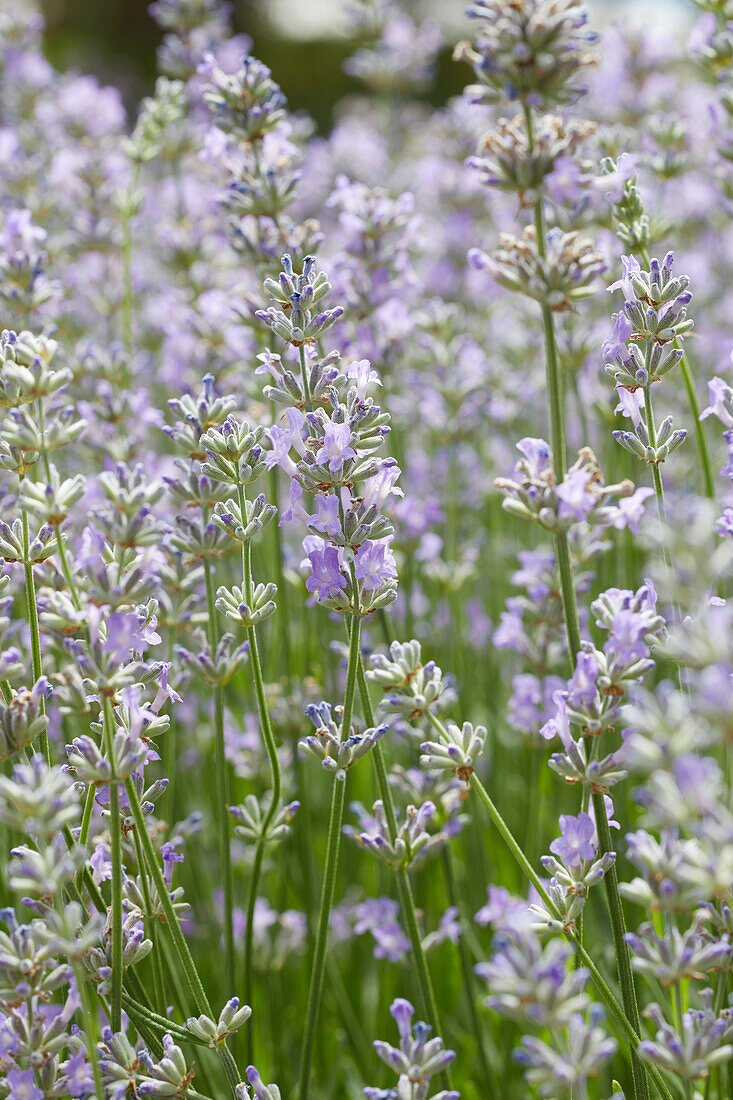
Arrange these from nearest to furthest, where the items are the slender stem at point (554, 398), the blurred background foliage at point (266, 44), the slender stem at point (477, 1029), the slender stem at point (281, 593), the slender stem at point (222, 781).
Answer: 1. the slender stem at point (554, 398)
2. the slender stem at point (222, 781)
3. the slender stem at point (477, 1029)
4. the slender stem at point (281, 593)
5. the blurred background foliage at point (266, 44)

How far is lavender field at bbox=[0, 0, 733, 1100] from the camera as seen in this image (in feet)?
3.99

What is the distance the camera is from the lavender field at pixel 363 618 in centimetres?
121

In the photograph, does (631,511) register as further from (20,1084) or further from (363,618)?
(20,1084)

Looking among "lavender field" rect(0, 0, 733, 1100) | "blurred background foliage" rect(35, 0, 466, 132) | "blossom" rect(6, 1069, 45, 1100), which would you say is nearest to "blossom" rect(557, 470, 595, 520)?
"lavender field" rect(0, 0, 733, 1100)

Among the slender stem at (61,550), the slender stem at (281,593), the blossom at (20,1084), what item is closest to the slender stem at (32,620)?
the slender stem at (61,550)

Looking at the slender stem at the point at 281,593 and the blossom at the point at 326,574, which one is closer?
the blossom at the point at 326,574

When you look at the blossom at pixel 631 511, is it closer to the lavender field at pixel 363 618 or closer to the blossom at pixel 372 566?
the lavender field at pixel 363 618

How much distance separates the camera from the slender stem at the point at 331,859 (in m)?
1.36

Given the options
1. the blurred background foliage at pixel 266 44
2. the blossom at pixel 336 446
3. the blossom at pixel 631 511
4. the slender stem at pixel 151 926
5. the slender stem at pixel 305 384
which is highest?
the blurred background foliage at pixel 266 44

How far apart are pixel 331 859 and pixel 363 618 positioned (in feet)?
1.40

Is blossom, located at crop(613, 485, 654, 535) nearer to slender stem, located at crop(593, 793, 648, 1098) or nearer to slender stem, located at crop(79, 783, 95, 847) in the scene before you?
slender stem, located at crop(593, 793, 648, 1098)

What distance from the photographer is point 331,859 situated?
143cm

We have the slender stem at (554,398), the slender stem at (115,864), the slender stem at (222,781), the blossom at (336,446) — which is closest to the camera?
the slender stem at (115,864)

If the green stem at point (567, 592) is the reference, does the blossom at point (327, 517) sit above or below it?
above
